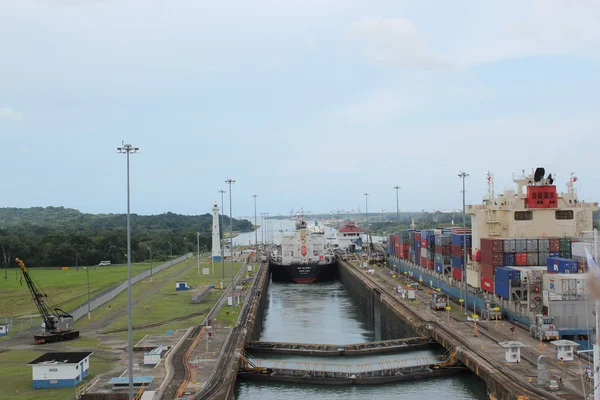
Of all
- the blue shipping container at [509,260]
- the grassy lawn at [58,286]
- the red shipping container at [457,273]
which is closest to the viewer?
the blue shipping container at [509,260]

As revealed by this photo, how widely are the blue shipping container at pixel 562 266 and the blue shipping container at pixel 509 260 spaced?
4608 millimetres

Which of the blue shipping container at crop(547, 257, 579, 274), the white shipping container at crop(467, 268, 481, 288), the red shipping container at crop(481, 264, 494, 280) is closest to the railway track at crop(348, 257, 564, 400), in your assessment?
the red shipping container at crop(481, 264, 494, 280)

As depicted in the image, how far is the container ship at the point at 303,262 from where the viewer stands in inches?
4131

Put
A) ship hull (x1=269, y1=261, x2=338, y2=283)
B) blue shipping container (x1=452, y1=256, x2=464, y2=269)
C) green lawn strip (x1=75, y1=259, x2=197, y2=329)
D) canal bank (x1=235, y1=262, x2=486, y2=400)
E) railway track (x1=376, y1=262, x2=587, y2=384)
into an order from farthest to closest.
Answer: ship hull (x1=269, y1=261, x2=338, y2=283) < blue shipping container (x1=452, y1=256, x2=464, y2=269) < green lawn strip (x1=75, y1=259, x2=197, y2=329) < canal bank (x1=235, y1=262, x2=486, y2=400) < railway track (x1=376, y1=262, x2=587, y2=384)

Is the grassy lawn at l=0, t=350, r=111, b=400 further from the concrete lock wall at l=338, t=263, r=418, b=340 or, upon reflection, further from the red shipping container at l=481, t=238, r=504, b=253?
the red shipping container at l=481, t=238, r=504, b=253

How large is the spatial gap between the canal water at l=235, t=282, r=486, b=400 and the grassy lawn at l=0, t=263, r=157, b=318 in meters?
23.3

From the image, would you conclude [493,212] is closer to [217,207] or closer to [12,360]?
[12,360]

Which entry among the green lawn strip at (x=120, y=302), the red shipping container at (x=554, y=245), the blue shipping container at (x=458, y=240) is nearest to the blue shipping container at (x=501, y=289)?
the red shipping container at (x=554, y=245)

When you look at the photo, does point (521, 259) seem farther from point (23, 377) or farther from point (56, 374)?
point (23, 377)

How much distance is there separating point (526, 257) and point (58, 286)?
207 feet

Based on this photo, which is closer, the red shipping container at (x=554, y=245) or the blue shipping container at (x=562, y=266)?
the blue shipping container at (x=562, y=266)

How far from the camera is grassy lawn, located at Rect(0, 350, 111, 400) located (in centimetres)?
2998

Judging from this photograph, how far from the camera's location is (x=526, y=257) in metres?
49.8

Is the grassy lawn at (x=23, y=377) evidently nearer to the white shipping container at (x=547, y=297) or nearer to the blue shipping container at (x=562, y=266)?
the white shipping container at (x=547, y=297)
